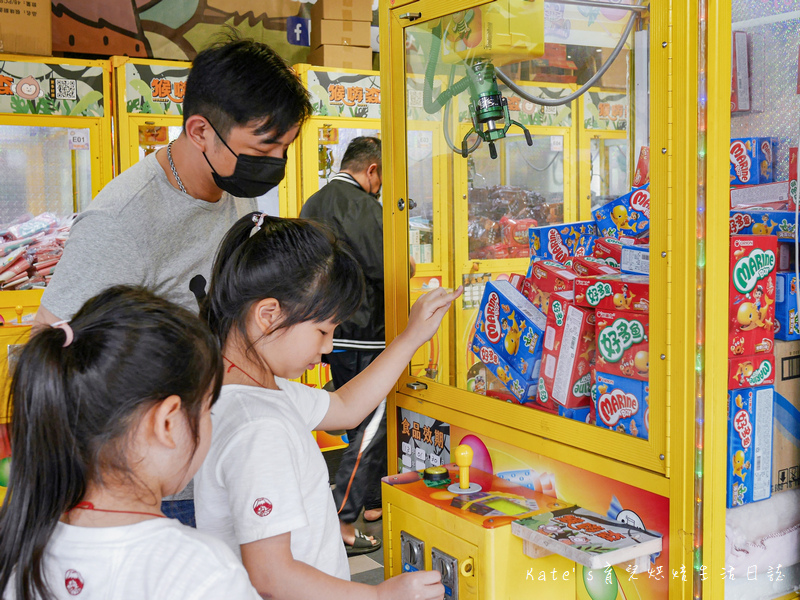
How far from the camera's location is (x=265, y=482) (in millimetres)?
1203

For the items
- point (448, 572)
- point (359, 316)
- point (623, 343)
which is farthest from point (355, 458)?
point (623, 343)

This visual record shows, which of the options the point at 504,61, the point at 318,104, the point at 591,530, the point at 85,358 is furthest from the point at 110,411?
the point at 318,104

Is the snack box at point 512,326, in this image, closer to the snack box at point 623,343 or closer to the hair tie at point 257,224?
the snack box at point 623,343

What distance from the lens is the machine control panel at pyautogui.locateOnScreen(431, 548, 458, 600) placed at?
145 cm

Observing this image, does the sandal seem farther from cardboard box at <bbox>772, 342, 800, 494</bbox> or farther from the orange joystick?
cardboard box at <bbox>772, 342, 800, 494</bbox>

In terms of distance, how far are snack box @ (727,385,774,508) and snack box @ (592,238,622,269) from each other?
13.2 inches

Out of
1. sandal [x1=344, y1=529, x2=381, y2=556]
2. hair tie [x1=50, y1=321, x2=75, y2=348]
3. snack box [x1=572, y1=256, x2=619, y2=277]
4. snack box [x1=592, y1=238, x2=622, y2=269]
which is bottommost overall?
sandal [x1=344, y1=529, x2=381, y2=556]

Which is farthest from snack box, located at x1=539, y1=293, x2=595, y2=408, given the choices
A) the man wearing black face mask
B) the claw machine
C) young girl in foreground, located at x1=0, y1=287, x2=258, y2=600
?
the claw machine

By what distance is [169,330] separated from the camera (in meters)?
1.03

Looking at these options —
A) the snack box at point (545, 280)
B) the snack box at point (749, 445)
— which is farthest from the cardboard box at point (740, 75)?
the snack box at point (749, 445)

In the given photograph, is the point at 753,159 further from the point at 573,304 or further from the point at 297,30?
the point at 297,30

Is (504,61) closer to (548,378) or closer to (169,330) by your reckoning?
(548,378)

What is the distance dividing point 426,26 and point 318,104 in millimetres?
2745

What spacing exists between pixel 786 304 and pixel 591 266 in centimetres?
36
